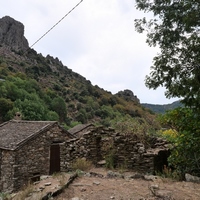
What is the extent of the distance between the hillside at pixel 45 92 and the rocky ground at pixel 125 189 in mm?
20339

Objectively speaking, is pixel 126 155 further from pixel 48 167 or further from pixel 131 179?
pixel 48 167

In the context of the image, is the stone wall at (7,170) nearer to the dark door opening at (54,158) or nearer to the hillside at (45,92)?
the dark door opening at (54,158)

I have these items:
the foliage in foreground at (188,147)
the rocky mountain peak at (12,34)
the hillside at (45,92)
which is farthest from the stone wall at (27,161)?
the rocky mountain peak at (12,34)

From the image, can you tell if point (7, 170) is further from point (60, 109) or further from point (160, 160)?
point (60, 109)

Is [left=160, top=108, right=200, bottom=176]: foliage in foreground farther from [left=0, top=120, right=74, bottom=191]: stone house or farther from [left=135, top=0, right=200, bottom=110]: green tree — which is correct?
[left=0, top=120, right=74, bottom=191]: stone house

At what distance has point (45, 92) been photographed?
49.3 meters

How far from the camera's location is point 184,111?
25.3ft

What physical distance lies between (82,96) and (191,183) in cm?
5245

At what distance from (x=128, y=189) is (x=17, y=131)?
12273mm

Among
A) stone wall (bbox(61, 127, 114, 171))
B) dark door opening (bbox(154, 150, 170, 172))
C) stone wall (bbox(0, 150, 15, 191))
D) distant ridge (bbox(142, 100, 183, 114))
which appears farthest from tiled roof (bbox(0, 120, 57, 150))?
dark door opening (bbox(154, 150, 170, 172))

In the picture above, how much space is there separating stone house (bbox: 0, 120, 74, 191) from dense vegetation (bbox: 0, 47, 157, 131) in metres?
16.1

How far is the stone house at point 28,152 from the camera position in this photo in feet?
45.1

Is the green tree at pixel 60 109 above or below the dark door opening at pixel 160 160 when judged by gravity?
above

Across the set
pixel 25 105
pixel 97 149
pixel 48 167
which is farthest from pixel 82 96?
pixel 97 149
